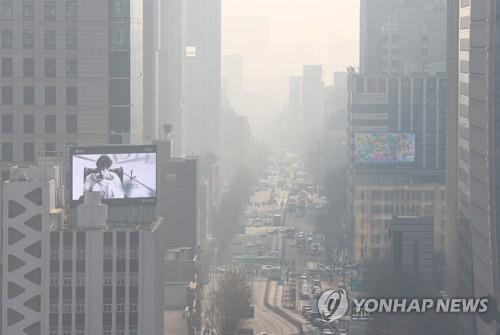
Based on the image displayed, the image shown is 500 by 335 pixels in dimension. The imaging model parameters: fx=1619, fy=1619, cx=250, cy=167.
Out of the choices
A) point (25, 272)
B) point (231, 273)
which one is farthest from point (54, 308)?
point (231, 273)

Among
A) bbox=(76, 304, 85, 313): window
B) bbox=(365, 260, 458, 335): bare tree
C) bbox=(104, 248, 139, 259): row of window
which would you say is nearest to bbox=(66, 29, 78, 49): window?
bbox=(104, 248, 139, 259): row of window

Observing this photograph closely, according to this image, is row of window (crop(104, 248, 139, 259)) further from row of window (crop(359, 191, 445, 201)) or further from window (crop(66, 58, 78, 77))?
row of window (crop(359, 191, 445, 201))

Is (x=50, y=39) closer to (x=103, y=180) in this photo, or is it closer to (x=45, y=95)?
(x=45, y=95)

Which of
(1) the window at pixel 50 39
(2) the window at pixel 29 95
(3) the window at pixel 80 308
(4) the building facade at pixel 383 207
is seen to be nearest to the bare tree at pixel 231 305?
(2) the window at pixel 29 95

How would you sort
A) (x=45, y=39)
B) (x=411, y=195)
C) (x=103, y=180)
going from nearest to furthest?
1. (x=103, y=180)
2. (x=45, y=39)
3. (x=411, y=195)

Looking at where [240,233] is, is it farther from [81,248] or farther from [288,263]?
[81,248]

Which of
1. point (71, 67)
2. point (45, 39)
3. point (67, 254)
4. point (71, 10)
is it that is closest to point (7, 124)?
point (71, 67)
